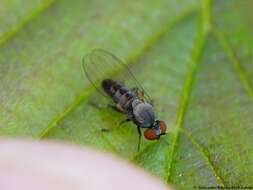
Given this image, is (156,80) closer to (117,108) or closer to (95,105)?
(117,108)

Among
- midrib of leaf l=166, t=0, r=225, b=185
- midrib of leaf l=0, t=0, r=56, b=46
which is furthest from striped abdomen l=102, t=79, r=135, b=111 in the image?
midrib of leaf l=0, t=0, r=56, b=46

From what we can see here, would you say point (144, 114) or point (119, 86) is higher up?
point (119, 86)

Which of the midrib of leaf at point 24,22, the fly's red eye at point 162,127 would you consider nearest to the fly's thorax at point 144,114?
the fly's red eye at point 162,127

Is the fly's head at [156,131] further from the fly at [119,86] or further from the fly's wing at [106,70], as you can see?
the fly's wing at [106,70]

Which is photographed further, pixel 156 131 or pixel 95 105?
pixel 95 105

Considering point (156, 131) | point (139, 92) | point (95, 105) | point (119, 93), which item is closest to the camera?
point (156, 131)

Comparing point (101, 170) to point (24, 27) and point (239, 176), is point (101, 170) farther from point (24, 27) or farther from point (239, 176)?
point (24, 27)

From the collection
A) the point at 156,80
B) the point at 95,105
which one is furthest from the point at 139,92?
the point at 95,105
